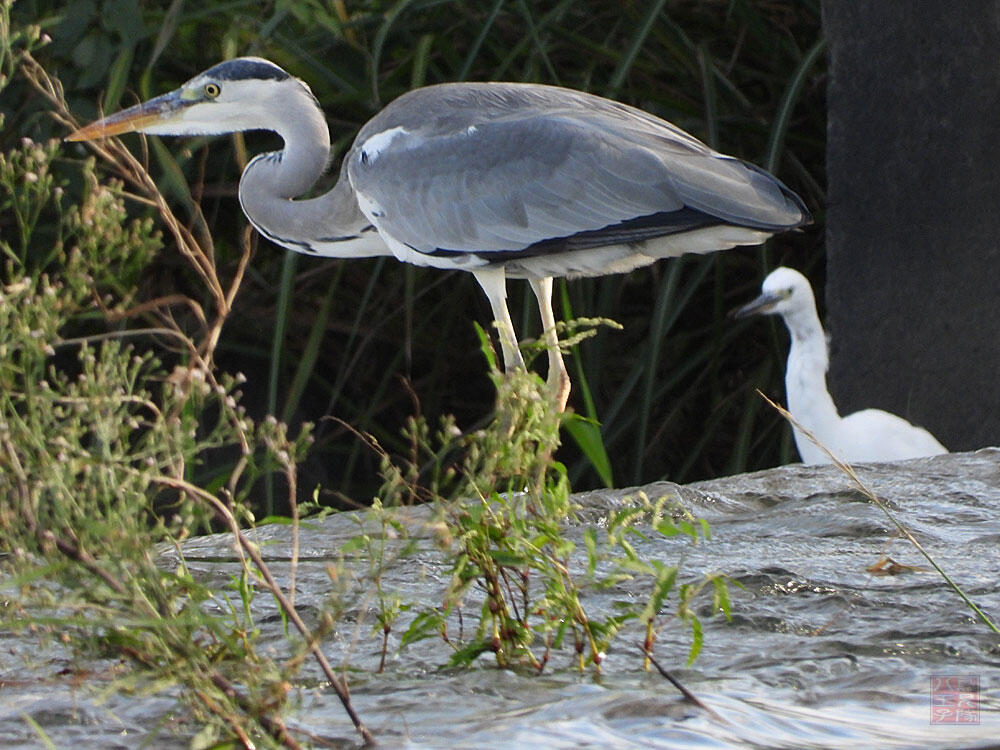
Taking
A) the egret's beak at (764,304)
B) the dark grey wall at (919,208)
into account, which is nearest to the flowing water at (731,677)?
the dark grey wall at (919,208)

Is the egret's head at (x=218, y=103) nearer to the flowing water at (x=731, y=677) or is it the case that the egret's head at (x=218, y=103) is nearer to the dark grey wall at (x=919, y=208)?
the dark grey wall at (x=919, y=208)

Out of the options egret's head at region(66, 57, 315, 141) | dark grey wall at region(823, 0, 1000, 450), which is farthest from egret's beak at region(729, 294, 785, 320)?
egret's head at region(66, 57, 315, 141)

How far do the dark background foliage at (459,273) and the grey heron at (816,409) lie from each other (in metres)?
0.21

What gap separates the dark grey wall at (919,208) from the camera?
386 cm

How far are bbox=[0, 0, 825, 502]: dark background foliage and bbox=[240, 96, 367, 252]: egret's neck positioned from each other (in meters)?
0.18

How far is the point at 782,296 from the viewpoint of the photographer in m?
4.20

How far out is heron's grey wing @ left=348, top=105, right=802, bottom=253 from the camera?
333cm

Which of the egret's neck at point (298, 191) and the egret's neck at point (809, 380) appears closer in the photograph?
the egret's neck at point (298, 191)

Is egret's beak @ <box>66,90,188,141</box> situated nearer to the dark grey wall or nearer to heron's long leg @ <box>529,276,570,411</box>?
heron's long leg @ <box>529,276,570,411</box>

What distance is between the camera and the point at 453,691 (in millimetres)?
1899

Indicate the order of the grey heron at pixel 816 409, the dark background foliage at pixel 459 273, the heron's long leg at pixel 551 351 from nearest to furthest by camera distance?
the heron's long leg at pixel 551 351 < the grey heron at pixel 816 409 < the dark background foliage at pixel 459 273

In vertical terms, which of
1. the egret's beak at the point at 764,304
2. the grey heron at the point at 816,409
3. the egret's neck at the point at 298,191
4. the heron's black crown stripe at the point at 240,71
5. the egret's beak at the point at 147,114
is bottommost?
the grey heron at the point at 816,409

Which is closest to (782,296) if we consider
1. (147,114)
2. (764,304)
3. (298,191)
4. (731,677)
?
(764,304)

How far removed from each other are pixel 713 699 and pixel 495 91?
2173 mm
